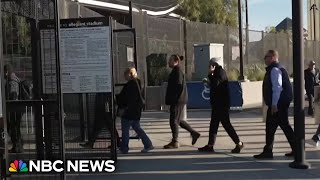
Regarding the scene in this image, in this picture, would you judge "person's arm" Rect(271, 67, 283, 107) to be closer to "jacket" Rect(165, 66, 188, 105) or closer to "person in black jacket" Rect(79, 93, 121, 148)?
"jacket" Rect(165, 66, 188, 105)

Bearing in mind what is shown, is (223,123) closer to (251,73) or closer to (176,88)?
(176,88)

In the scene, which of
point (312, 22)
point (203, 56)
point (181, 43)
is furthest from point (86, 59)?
point (312, 22)

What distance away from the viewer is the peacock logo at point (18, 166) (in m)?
6.12

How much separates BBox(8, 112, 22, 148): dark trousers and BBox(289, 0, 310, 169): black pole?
13.6 ft

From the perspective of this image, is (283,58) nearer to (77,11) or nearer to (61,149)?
(77,11)

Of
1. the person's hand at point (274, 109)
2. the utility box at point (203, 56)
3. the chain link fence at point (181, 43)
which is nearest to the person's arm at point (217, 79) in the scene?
the person's hand at point (274, 109)

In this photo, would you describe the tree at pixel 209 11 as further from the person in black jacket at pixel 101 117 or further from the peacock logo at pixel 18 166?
the peacock logo at pixel 18 166

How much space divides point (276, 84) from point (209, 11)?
35214 millimetres

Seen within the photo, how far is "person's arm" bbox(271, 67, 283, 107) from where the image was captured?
8.91 meters

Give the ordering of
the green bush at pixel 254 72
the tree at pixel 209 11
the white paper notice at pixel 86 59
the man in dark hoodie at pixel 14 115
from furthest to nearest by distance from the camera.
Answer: the tree at pixel 209 11 → the green bush at pixel 254 72 → the white paper notice at pixel 86 59 → the man in dark hoodie at pixel 14 115

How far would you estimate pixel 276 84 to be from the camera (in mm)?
8961

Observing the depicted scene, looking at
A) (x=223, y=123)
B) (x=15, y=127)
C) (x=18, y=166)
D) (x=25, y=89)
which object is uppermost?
(x=25, y=89)

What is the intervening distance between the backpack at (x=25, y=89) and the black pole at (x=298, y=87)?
4.10m

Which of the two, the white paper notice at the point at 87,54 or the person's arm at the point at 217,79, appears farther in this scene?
the person's arm at the point at 217,79
